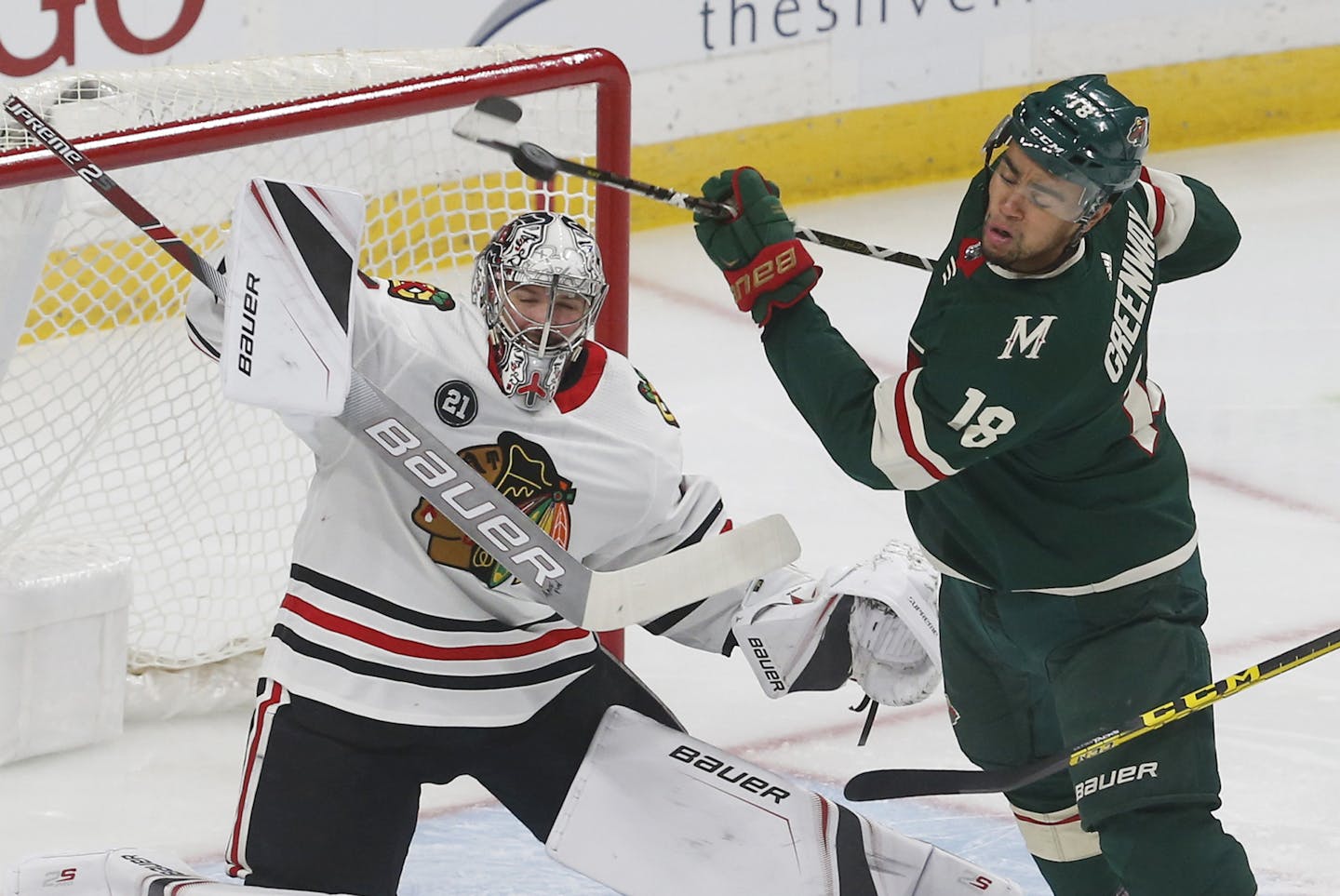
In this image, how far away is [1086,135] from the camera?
2.30 meters

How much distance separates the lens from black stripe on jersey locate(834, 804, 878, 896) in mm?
2631

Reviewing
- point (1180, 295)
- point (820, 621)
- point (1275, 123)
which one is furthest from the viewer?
point (1275, 123)

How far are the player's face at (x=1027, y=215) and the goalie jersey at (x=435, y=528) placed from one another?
0.59 metres

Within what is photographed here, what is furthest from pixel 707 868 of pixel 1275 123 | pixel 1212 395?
pixel 1275 123

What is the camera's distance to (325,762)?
2.61m

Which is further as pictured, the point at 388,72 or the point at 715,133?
the point at 715,133

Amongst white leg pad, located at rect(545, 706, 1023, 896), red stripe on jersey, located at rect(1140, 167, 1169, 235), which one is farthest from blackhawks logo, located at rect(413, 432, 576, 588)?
red stripe on jersey, located at rect(1140, 167, 1169, 235)

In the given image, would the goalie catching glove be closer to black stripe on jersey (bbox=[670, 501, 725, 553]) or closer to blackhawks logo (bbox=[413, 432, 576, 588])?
black stripe on jersey (bbox=[670, 501, 725, 553])

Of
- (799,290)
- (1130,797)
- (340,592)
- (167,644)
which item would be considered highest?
(799,290)

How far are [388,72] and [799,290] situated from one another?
1.34 metres

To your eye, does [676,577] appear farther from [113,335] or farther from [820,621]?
[113,335]

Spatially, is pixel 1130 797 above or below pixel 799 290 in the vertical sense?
below

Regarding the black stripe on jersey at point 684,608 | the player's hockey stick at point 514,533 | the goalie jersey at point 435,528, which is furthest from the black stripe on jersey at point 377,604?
the black stripe on jersey at point 684,608

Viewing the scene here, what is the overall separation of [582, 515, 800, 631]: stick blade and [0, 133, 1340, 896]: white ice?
47 cm
